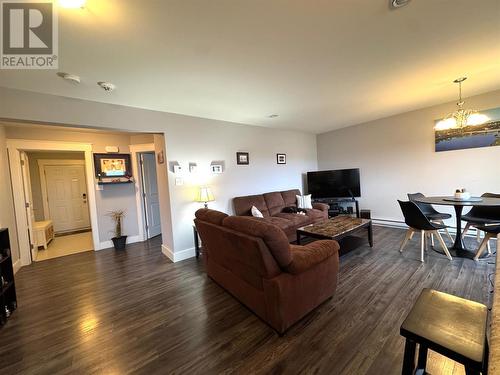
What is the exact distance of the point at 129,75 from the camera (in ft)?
7.69

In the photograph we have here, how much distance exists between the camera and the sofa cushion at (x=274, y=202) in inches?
189

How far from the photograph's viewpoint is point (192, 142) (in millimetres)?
3904

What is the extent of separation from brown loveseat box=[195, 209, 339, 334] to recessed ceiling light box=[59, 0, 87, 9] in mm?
1925

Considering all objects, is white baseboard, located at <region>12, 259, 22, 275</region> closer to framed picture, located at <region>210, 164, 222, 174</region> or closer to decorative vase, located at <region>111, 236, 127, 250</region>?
decorative vase, located at <region>111, 236, 127, 250</region>

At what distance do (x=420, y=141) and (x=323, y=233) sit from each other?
10.9 feet

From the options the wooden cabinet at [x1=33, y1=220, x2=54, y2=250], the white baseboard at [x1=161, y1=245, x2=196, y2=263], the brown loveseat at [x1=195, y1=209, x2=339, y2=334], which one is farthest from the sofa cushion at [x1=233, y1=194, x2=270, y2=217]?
the wooden cabinet at [x1=33, y1=220, x2=54, y2=250]

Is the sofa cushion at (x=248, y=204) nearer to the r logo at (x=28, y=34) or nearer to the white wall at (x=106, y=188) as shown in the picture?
the white wall at (x=106, y=188)

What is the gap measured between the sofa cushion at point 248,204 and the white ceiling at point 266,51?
1858 mm

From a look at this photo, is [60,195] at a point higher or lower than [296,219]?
higher

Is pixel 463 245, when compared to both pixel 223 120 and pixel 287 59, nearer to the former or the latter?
pixel 287 59

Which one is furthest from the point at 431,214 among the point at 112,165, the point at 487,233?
the point at 112,165

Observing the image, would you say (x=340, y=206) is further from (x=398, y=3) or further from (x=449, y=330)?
(x=449, y=330)

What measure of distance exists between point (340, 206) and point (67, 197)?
7808mm

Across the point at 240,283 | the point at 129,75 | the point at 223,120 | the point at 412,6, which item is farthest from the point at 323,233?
the point at 129,75
